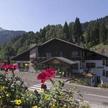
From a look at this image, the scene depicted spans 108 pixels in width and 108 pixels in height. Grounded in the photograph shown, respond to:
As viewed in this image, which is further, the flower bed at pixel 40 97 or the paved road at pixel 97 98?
the paved road at pixel 97 98

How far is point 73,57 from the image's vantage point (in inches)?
2454

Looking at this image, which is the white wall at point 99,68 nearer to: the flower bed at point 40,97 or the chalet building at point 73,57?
the chalet building at point 73,57

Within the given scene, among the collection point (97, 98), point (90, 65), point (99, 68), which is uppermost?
point (90, 65)

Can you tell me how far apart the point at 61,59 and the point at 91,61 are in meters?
7.52

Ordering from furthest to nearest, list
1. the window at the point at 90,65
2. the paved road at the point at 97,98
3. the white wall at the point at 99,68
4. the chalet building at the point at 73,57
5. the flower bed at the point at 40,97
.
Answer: the window at the point at 90,65, the white wall at the point at 99,68, the chalet building at the point at 73,57, the paved road at the point at 97,98, the flower bed at the point at 40,97

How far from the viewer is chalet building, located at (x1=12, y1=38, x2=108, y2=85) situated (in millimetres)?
60925

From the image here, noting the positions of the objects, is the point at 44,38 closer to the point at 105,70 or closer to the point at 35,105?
the point at 105,70

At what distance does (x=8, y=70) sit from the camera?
733 centimetres

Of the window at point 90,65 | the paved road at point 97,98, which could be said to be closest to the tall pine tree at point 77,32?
the window at point 90,65

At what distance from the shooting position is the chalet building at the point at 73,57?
2399 inches

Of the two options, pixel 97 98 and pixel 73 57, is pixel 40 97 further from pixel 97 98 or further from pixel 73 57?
pixel 73 57

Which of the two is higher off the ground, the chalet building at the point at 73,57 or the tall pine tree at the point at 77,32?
the tall pine tree at the point at 77,32

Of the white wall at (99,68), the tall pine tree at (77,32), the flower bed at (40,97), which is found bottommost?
the flower bed at (40,97)

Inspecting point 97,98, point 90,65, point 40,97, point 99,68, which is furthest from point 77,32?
point 40,97
